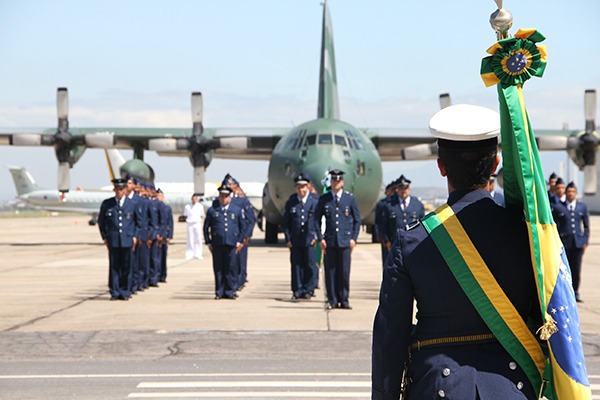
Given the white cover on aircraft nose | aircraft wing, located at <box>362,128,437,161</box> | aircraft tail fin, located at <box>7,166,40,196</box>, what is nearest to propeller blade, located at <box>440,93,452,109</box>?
aircraft wing, located at <box>362,128,437,161</box>

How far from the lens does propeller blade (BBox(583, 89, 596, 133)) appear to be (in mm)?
27344

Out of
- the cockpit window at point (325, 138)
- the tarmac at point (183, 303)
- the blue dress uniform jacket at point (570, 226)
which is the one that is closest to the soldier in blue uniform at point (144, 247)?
the tarmac at point (183, 303)

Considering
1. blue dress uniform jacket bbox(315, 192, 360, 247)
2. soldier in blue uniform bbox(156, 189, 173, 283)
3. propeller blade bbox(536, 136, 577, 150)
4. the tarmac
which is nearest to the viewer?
the tarmac

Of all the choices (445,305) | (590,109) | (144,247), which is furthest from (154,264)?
(590,109)

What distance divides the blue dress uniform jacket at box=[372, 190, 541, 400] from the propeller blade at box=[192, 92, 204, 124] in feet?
85.4

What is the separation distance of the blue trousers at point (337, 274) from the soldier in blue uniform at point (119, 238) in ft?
10.0

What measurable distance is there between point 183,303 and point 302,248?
77.1 inches

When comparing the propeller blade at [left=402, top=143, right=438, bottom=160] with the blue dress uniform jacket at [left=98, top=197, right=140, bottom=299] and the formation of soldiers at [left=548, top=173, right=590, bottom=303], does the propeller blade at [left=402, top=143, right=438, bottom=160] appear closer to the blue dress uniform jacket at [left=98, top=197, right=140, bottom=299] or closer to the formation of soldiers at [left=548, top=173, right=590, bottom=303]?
the formation of soldiers at [left=548, top=173, right=590, bottom=303]

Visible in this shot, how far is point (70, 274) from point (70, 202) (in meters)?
44.6

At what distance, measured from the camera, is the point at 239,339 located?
30.2ft

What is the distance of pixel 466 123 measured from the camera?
9.90 feet

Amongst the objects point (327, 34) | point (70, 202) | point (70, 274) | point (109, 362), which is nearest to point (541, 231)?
point (109, 362)

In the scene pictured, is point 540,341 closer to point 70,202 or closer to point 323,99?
point 323,99

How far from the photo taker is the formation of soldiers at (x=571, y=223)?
1259 cm
